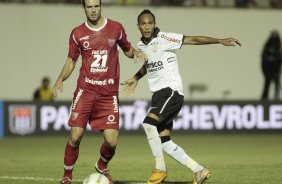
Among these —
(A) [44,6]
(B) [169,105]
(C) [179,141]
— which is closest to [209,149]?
(C) [179,141]

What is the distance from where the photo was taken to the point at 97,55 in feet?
34.3

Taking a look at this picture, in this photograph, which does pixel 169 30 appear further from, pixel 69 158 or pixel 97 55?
pixel 69 158

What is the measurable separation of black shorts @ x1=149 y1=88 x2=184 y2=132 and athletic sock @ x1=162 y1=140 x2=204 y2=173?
321mm

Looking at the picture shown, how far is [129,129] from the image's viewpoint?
72.8ft

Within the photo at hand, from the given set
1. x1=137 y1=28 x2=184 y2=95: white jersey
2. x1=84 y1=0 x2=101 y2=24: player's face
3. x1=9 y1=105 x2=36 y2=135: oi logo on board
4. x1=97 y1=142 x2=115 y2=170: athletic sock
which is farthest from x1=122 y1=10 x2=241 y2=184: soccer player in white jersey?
x1=9 y1=105 x2=36 y2=135: oi logo on board

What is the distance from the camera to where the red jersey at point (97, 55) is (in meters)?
10.5

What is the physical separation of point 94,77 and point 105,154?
3.76 ft

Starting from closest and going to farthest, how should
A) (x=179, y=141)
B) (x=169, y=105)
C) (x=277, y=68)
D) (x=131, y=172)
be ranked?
(x=169, y=105) < (x=131, y=172) < (x=179, y=141) < (x=277, y=68)

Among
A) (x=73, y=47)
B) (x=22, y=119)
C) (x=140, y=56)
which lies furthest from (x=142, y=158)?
(x=22, y=119)

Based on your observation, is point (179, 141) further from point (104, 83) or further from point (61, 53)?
point (104, 83)

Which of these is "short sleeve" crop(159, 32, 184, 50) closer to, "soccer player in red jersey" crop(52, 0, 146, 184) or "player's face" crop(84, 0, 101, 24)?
"soccer player in red jersey" crop(52, 0, 146, 184)

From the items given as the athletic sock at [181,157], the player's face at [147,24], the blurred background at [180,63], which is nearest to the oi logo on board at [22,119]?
the blurred background at [180,63]

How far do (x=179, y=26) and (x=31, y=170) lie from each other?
13.0 metres

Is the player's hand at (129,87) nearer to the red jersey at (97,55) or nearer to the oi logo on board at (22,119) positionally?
the red jersey at (97,55)
